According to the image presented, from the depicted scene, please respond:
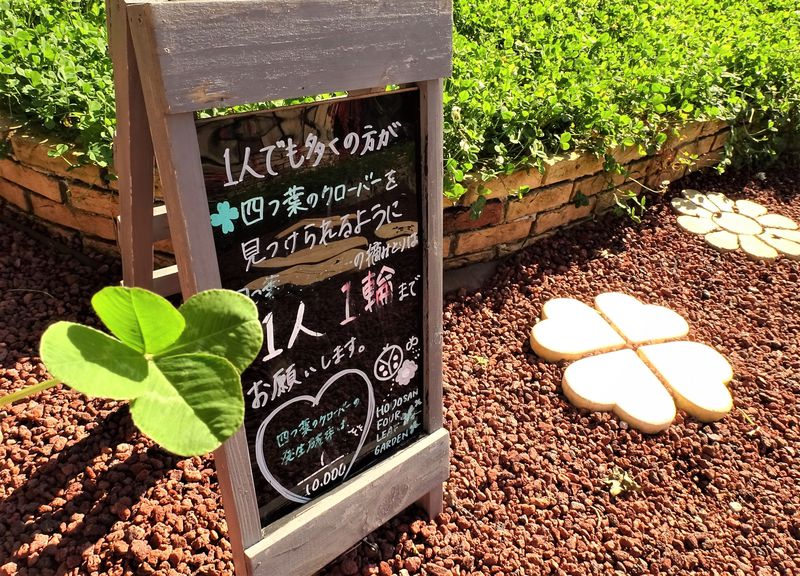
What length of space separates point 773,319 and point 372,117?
8.05 ft

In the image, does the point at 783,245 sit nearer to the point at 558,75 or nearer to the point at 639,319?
the point at 639,319

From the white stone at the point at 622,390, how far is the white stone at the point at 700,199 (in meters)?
1.67

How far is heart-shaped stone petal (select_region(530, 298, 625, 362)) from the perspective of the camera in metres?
2.55

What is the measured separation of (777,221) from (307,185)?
3.42m

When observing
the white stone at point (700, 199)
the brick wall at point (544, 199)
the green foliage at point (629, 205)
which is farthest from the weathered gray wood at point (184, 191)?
the white stone at point (700, 199)

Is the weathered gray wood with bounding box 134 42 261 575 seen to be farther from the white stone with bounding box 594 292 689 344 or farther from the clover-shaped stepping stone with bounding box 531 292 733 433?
the white stone with bounding box 594 292 689 344

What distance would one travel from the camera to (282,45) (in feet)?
3.60

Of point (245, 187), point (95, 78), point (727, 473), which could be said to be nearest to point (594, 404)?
point (727, 473)

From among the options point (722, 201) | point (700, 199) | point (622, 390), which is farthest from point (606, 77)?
point (622, 390)

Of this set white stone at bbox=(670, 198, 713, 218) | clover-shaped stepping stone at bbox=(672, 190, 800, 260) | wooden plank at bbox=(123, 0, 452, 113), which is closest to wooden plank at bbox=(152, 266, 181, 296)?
wooden plank at bbox=(123, 0, 452, 113)

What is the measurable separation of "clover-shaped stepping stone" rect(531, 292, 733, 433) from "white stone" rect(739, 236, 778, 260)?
0.85 meters

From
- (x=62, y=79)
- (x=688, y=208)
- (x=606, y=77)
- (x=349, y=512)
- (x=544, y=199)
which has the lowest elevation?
(x=688, y=208)

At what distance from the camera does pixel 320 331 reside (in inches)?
58.1

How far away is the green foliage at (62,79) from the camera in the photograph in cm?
243
